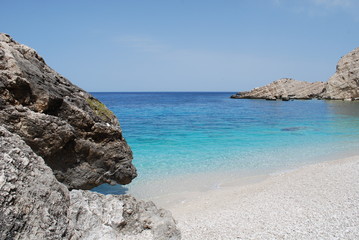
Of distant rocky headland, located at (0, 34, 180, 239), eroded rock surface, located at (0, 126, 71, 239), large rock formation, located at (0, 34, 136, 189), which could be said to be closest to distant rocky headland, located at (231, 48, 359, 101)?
large rock formation, located at (0, 34, 136, 189)

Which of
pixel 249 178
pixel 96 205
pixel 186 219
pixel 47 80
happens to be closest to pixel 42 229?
pixel 96 205

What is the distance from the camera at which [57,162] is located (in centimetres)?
650

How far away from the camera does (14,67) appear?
18.6 ft

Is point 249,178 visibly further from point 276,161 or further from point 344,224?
point 344,224

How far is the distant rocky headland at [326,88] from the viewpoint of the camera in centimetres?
6600

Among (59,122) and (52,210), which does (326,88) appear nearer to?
(59,122)

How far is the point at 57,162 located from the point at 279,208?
16.0 feet

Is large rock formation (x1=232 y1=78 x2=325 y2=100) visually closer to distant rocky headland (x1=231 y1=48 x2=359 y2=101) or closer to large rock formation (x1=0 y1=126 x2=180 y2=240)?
distant rocky headland (x1=231 y1=48 x2=359 y2=101)

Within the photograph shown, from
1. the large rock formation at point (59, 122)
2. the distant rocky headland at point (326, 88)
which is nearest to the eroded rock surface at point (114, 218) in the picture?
the large rock formation at point (59, 122)

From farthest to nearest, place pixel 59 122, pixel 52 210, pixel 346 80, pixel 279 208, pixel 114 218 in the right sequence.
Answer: pixel 346 80, pixel 279 208, pixel 59 122, pixel 114 218, pixel 52 210

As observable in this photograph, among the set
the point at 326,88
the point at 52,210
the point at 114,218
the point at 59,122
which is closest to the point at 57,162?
the point at 59,122

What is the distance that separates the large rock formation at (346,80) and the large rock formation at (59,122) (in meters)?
69.6

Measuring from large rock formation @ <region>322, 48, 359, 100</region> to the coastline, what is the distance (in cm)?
6506

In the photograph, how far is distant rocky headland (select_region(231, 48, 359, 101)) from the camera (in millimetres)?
66000
